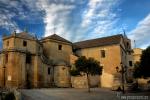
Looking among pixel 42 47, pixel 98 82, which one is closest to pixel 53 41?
pixel 42 47

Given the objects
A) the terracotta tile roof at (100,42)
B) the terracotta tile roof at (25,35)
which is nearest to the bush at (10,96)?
the terracotta tile roof at (25,35)

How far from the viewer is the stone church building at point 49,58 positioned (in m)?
41.4

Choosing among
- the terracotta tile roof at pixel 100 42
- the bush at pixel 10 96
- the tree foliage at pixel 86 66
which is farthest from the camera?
the terracotta tile roof at pixel 100 42

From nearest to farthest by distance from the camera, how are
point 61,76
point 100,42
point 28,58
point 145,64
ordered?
point 145,64 → point 28,58 → point 61,76 → point 100,42

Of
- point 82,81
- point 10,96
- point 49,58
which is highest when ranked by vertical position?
point 49,58

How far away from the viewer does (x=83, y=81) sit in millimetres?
46625

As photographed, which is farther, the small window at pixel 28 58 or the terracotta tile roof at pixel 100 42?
the terracotta tile roof at pixel 100 42

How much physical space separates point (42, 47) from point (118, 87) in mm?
18338

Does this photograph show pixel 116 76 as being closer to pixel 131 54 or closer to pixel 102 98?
pixel 131 54

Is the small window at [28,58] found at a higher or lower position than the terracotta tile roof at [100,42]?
lower

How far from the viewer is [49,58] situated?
4922 centimetres

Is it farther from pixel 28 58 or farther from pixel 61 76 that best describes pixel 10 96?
pixel 61 76

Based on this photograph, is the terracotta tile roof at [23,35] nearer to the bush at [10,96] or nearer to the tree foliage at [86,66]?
the tree foliage at [86,66]

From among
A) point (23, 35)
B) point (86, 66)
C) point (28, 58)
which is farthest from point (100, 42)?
point (23, 35)
